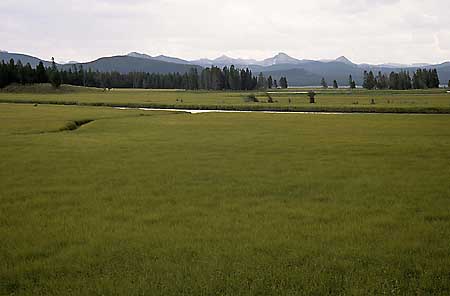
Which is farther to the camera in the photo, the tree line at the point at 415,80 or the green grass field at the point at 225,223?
the tree line at the point at 415,80

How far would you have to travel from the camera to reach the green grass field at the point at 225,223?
876 centimetres

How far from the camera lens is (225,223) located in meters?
12.5

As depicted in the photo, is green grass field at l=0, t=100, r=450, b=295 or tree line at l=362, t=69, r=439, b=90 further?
tree line at l=362, t=69, r=439, b=90

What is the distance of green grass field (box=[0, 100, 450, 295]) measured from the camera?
345 inches

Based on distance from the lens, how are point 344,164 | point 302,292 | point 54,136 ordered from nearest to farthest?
point 302,292 < point 344,164 < point 54,136

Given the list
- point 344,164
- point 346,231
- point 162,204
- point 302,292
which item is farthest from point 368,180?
point 302,292

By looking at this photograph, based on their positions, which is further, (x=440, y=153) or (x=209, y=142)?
(x=209, y=142)

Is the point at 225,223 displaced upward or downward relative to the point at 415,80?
downward

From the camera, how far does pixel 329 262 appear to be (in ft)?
31.3

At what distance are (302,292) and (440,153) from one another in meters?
20.9

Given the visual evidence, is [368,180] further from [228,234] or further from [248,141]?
[248,141]

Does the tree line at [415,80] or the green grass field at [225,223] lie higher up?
the tree line at [415,80]

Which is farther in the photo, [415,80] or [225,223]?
[415,80]

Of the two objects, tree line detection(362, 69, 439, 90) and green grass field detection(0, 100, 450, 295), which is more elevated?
tree line detection(362, 69, 439, 90)
